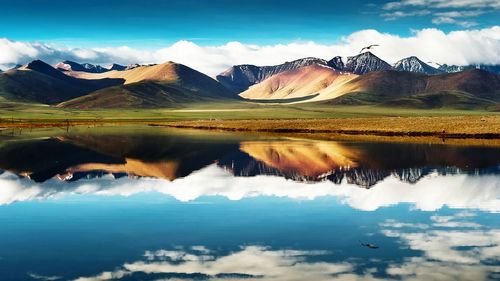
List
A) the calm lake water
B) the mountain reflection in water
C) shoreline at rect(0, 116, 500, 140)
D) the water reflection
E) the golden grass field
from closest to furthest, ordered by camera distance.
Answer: the water reflection, the calm lake water, the mountain reflection in water, shoreline at rect(0, 116, 500, 140), the golden grass field

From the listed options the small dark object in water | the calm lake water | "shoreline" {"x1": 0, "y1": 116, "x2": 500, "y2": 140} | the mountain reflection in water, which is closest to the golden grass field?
"shoreline" {"x1": 0, "y1": 116, "x2": 500, "y2": 140}

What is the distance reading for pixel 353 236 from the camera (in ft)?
80.6

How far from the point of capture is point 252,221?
91.9ft

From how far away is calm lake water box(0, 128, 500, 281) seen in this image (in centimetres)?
1986

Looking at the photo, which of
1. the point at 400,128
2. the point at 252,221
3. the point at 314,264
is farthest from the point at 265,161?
the point at 400,128

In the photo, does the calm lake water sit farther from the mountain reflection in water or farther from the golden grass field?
the golden grass field

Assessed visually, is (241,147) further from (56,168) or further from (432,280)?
(432,280)

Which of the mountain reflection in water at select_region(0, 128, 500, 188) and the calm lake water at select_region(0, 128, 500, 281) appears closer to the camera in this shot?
the calm lake water at select_region(0, 128, 500, 281)

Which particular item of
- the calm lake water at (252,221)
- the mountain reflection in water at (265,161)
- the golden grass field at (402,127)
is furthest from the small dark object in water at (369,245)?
the golden grass field at (402,127)

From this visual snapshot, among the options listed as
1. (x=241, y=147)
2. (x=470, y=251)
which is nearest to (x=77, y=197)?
(x=470, y=251)

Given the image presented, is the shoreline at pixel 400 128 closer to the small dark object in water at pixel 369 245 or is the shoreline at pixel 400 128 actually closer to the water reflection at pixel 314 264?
the water reflection at pixel 314 264

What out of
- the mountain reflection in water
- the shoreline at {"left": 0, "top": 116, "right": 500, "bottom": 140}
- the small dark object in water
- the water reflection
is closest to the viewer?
the water reflection

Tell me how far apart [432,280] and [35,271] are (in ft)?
44.8

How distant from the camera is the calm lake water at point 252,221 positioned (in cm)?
1986
